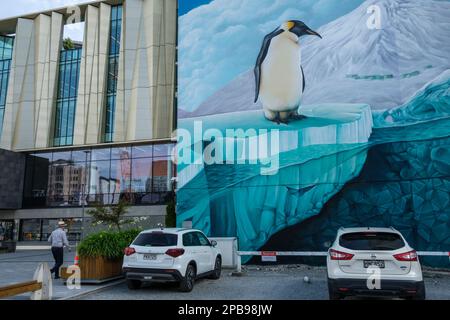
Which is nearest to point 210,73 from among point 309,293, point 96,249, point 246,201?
point 246,201

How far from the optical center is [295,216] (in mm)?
16375

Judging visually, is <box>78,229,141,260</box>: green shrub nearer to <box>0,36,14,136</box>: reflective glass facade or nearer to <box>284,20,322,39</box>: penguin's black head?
<box>284,20,322,39</box>: penguin's black head

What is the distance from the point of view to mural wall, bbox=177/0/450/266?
15.5 metres

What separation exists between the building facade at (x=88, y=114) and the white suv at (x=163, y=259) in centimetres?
2057

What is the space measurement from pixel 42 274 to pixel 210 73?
12571mm

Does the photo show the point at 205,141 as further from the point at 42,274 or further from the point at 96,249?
the point at 42,274

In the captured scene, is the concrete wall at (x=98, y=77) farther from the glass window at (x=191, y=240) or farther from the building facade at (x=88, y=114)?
the glass window at (x=191, y=240)

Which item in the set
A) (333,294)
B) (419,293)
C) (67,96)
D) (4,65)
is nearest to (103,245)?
(333,294)

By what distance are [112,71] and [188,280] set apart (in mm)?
26650

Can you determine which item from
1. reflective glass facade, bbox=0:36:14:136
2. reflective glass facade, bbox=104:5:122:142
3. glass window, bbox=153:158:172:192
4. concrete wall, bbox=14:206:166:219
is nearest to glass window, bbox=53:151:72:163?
reflective glass facade, bbox=104:5:122:142

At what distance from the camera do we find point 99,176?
33.2 m

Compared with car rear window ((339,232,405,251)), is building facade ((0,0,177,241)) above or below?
above

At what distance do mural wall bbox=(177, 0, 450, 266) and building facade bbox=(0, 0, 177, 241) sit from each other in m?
12.7

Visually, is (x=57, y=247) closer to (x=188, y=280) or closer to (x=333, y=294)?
(x=188, y=280)
